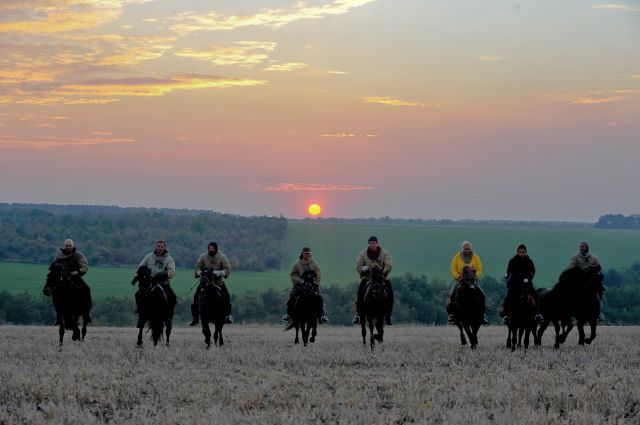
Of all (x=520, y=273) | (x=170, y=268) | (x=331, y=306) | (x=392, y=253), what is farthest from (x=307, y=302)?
(x=392, y=253)

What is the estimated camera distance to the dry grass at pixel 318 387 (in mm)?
12859

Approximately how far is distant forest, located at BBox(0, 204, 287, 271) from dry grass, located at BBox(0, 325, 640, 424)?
91.0 meters

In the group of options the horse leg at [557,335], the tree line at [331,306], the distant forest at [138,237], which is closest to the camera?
the horse leg at [557,335]

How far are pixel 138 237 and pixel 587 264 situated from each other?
10701 cm

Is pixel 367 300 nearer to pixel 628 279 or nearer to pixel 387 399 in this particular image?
pixel 387 399

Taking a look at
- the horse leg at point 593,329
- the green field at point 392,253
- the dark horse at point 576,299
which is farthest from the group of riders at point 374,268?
the green field at point 392,253

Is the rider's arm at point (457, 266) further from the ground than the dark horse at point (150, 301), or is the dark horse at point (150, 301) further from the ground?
→ the rider's arm at point (457, 266)

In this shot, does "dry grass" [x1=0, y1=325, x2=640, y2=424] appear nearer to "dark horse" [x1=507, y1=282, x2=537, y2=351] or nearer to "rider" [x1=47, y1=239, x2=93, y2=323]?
"dark horse" [x1=507, y1=282, x2=537, y2=351]

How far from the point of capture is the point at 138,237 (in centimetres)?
12775

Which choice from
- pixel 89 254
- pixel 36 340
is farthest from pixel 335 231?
pixel 36 340

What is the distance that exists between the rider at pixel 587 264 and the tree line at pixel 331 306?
165 ft

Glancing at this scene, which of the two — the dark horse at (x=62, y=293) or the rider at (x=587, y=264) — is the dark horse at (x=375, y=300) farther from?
the dark horse at (x=62, y=293)

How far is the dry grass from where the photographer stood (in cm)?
1286

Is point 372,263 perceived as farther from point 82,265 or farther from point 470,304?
point 82,265
